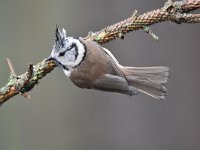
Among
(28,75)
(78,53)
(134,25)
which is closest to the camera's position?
(28,75)

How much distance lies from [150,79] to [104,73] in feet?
0.79

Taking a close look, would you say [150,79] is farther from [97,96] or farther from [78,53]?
[97,96]

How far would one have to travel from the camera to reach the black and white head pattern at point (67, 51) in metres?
2.30

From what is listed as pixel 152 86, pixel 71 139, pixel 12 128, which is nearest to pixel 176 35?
pixel 152 86

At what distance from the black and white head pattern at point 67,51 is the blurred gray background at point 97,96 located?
0.89 m

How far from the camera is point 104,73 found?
274 centimetres

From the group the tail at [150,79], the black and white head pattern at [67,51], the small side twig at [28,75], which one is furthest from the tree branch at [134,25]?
the tail at [150,79]

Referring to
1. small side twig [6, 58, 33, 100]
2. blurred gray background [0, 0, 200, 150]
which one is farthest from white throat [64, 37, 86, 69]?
blurred gray background [0, 0, 200, 150]

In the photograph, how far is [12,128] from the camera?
14.3 feet

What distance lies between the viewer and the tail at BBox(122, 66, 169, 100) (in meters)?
2.58

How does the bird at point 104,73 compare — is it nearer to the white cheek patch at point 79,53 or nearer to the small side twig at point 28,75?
the white cheek patch at point 79,53

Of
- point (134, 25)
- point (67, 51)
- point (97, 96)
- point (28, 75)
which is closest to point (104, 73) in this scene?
point (67, 51)

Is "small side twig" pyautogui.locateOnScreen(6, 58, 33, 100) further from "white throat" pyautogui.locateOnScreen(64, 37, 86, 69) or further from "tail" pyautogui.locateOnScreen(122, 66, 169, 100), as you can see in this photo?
"tail" pyautogui.locateOnScreen(122, 66, 169, 100)

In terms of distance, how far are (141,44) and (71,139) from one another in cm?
112
